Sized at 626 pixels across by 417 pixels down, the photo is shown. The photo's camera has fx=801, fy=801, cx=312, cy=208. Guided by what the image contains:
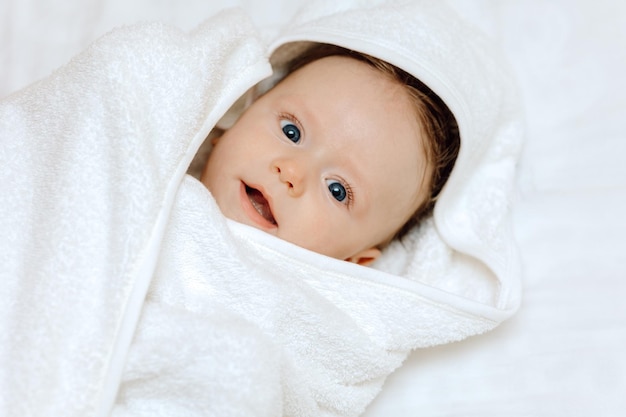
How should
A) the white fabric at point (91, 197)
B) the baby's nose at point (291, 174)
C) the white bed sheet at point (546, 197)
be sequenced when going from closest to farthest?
the white fabric at point (91, 197) < the baby's nose at point (291, 174) < the white bed sheet at point (546, 197)

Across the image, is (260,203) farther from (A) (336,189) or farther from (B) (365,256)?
(B) (365,256)

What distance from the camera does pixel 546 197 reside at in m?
1.53

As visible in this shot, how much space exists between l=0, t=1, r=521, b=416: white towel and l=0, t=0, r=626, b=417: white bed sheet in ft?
0.28

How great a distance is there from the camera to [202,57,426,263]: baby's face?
1285mm

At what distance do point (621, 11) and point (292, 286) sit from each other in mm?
926

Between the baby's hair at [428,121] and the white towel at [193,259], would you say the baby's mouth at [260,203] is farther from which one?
the baby's hair at [428,121]

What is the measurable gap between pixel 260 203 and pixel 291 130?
0.44ft

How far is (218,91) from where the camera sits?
1.29 meters

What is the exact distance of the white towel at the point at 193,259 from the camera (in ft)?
3.41

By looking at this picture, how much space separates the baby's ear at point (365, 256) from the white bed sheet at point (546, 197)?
0.64ft

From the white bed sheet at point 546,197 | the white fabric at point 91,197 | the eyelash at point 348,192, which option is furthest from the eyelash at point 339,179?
the white bed sheet at point 546,197

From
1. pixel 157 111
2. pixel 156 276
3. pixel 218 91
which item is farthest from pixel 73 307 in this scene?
pixel 218 91

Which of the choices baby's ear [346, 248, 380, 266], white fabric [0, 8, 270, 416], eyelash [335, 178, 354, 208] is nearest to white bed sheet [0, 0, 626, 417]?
baby's ear [346, 248, 380, 266]

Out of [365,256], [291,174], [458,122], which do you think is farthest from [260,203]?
[458,122]
